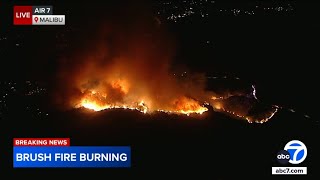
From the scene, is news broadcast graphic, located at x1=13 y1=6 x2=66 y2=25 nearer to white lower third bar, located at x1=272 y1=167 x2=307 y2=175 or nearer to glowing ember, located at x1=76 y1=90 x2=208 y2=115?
glowing ember, located at x1=76 y1=90 x2=208 y2=115

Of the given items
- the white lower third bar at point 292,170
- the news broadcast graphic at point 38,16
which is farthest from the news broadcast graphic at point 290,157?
the news broadcast graphic at point 38,16

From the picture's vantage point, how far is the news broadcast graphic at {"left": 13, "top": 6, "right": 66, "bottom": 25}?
11.6 m

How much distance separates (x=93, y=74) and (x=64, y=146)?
4.51m

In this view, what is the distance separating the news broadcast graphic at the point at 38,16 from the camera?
1162 cm

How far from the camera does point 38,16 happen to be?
11.6 meters

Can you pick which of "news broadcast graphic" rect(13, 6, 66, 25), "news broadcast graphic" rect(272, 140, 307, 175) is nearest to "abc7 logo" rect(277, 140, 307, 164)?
"news broadcast graphic" rect(272, 140, 307, 175)

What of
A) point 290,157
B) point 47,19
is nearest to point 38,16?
point 47,19

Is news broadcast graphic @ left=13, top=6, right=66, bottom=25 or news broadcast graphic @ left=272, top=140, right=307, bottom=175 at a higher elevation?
news broadcast graphic @ left=13, top=6, right=66, bottom=25

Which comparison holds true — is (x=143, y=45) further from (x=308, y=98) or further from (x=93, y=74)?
(x=308, y=98)

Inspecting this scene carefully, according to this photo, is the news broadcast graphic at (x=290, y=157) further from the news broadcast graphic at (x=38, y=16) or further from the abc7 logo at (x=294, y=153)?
the news broadcast graphic at (x=38, y=16)

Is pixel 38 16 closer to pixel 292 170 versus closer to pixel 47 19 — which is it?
pixel 47 19

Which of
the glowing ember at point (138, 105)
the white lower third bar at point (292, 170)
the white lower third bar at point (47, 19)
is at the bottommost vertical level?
the white lower third bar at point (292, 170)

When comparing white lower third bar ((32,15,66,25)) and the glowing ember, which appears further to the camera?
the glowing ember

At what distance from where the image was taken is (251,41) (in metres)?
17.5
